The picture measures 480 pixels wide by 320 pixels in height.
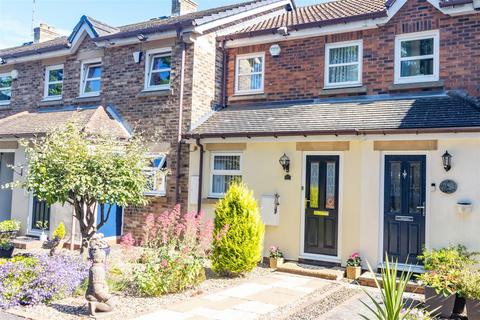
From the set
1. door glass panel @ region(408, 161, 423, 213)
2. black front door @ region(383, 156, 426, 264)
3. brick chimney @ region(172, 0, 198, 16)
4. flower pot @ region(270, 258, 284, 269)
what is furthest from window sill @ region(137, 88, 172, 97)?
door glass panel @ region(408, 161, 423, 213)

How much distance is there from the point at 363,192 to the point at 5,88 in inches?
594

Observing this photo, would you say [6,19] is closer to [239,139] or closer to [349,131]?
[239,139]

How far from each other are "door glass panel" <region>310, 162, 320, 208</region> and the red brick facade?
242cm

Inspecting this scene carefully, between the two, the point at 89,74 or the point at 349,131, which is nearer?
the point at 349,131

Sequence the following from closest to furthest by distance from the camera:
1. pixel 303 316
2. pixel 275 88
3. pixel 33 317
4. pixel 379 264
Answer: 1. pixel 33 317
2. pixel 303 316
3. pixel 379 264
4. pixel 275 88

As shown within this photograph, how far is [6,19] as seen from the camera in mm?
14531

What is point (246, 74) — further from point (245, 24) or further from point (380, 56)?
point (380, 56)

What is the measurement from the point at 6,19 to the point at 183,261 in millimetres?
11681

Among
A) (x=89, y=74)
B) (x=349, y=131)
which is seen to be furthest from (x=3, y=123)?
(x=349, y=131)

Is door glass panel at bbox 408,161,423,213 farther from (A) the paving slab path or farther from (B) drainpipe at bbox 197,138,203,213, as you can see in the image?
(B) drainpipe at bbox 197,138,203,213

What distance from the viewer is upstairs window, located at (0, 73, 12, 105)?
17.3 metres

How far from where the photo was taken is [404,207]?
957cm

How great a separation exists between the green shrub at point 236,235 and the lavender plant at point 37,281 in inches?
110

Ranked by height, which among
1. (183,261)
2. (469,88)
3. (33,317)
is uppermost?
(469,88)
